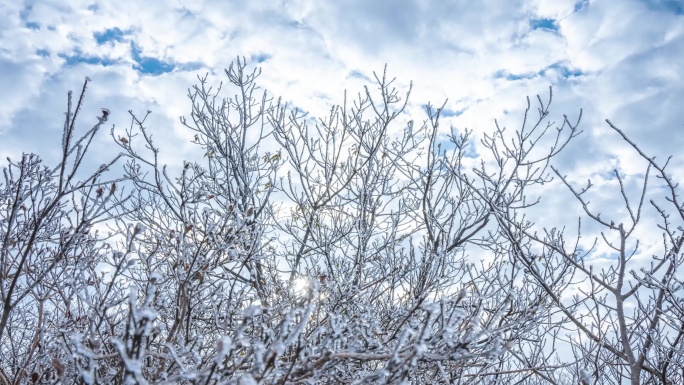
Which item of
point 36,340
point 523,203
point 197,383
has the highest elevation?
point 523,203

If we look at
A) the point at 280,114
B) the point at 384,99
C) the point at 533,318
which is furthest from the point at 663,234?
the point at 280,114

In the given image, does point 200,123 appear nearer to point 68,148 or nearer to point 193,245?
point 193,245

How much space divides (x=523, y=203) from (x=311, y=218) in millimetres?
3051

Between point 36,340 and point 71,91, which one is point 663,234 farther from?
point 36,340

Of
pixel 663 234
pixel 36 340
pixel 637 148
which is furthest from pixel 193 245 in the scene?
pixel 663 234

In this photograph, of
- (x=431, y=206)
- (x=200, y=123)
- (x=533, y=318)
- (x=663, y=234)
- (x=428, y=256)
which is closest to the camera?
(x=663, y=234)

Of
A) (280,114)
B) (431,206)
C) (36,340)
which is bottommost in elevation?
(36,340)

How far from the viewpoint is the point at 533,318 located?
4512mm

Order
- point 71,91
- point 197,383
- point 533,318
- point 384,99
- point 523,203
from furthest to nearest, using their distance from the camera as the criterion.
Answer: point 384,99
point 523,203
point 533,318
point 71,91
point 197,383

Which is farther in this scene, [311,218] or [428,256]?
[311,218]

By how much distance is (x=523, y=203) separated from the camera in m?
5.26

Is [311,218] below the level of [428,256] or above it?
above

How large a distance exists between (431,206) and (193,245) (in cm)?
406

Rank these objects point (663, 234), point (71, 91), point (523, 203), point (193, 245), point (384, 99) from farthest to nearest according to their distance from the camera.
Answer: point (384, 99), point (523, 203), point (193, 245), point (663, 234), point (71, 91)
